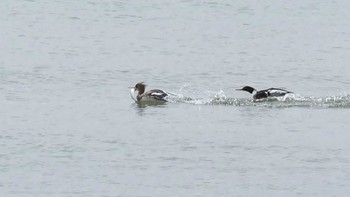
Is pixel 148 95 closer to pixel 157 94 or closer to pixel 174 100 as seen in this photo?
pixel 157 94

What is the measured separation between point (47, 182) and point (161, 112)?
6.09 m

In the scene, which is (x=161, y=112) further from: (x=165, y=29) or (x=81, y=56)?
(x=165, y=29)

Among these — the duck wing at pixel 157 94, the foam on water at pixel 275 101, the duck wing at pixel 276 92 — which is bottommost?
the foam on water at pixel 275 101

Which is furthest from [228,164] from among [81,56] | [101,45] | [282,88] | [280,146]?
[101,45]

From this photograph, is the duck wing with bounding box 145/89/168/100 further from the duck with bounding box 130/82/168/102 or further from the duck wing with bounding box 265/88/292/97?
the duck wing with bounding box 265/88/292/97

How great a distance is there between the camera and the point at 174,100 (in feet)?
75.5

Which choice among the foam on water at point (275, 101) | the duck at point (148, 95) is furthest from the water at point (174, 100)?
the duck at point (148, 95)

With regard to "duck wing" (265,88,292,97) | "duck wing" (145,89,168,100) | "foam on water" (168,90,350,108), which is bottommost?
"foam on water" (168,90,350,108)

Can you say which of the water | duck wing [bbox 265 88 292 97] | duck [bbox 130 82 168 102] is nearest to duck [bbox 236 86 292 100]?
duck wing [bbox 265 88 292 97]

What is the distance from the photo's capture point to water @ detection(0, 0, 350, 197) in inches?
646

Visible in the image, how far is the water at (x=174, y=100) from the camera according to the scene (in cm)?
1641

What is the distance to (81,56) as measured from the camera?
1105 inches

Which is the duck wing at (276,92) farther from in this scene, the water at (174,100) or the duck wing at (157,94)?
the duck wing at (157,94)

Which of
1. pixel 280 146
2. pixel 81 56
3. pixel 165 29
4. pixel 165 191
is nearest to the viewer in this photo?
pixel 165 191
